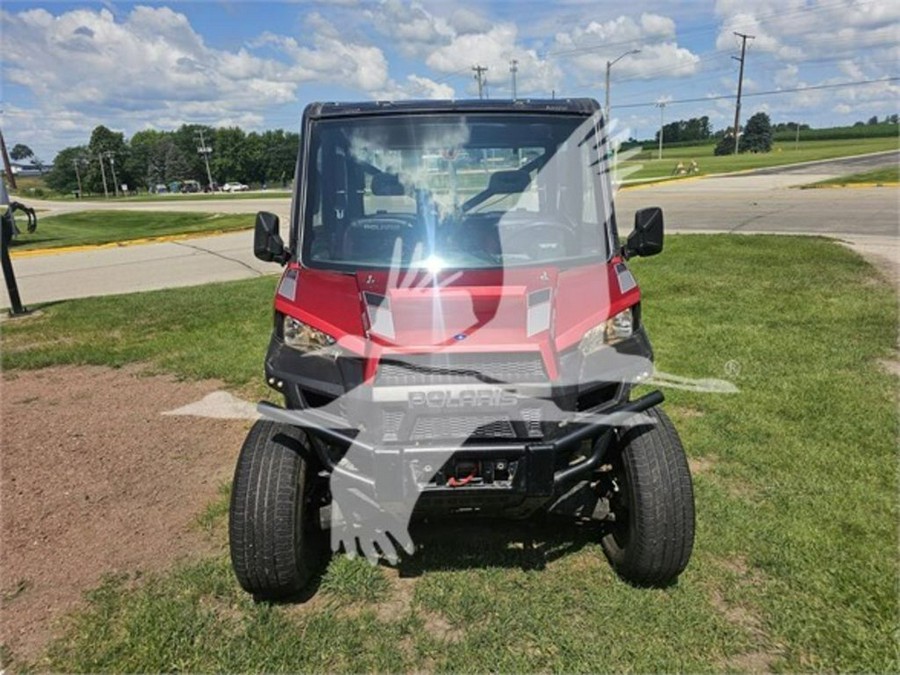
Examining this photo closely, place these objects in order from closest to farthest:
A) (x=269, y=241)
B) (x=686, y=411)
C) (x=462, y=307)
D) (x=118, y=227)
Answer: (x=462, y=307)
(x=269, y=241)
(x=686, y=411)
(x=118, y=227)

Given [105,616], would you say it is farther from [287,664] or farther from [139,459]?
[139,459]

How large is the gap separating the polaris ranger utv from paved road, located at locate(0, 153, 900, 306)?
8073mm

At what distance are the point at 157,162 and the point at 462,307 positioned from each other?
124335mm

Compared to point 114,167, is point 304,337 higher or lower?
lower

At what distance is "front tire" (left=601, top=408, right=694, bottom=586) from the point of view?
111 inches

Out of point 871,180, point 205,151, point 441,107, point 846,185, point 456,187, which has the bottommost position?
point 846,185

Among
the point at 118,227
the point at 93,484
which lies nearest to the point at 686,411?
the point at 93,484

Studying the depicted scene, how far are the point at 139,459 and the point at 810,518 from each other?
4.13 meters

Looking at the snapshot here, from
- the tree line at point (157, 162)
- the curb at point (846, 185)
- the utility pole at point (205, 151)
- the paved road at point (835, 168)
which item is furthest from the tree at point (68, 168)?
the curb at point (846, 185)

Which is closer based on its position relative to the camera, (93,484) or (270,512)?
(270,512)

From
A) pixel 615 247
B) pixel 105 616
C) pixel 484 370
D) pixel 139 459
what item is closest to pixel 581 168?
pixel 615 247

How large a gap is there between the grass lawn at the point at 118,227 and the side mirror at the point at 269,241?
688 inches

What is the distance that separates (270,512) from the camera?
2738mm

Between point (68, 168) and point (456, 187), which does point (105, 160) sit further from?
point (456, 187)
